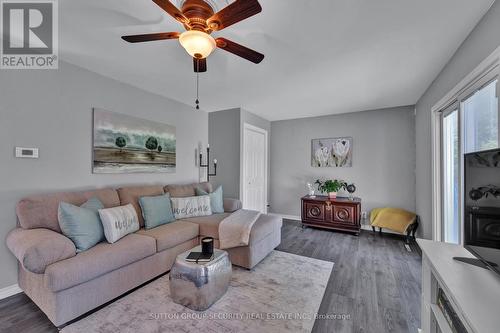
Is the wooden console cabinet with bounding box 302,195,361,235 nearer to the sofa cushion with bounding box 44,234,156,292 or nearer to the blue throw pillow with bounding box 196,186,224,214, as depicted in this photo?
the blue throw pillow with bounding box 196,186,224,214

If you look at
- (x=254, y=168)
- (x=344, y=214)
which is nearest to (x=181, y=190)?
(x=254, y=168)

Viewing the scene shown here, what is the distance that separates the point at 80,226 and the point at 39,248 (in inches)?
13.4

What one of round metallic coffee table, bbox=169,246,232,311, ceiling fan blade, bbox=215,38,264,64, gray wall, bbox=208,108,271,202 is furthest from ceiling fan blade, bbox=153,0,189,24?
gray wall, bbox=208,108,271,202

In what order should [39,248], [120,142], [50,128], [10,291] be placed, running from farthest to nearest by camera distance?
[120,142], [50,128], [10,291], [39,248]

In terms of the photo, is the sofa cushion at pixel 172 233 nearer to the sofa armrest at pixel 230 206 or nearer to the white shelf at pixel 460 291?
the sofa armrest at pixel 230 206

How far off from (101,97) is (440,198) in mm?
4547

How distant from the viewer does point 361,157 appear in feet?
13.6

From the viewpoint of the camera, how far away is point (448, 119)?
8.11ft

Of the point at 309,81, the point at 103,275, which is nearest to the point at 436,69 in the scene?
the point at 309,81

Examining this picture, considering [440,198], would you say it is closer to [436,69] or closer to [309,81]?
[436,69]

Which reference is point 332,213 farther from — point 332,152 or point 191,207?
point 191,207

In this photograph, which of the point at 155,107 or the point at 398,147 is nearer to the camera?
the point at 155,107

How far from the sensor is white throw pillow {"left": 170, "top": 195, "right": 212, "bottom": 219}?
2896mm

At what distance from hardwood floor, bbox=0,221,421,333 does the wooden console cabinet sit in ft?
1.32
